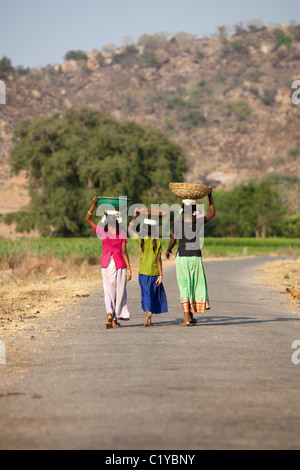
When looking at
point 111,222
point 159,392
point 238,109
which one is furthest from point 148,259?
point 238,109

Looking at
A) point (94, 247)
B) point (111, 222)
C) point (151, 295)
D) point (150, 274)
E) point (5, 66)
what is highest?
point (5, 66)

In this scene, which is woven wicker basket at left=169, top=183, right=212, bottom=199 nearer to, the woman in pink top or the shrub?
the woman in pink top

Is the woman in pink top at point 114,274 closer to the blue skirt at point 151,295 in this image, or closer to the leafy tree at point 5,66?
the blue skirt at point 151,295

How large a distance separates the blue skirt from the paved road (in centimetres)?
54

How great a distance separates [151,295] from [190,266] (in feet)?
2.92

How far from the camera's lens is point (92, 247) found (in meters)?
44.8

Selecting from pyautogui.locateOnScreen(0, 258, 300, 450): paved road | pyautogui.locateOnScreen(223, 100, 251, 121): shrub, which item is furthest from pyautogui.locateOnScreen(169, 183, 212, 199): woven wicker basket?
pyautogui.locateOnScreen(223, 100, 251, 121): shrub

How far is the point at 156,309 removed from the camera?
14398mm

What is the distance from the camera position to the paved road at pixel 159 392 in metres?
6.16

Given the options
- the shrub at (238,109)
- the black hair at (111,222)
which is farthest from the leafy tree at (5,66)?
the black hair at (111,222)

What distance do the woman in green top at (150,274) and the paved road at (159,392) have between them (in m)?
0.58

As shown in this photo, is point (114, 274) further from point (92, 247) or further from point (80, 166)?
point (80, 166)
